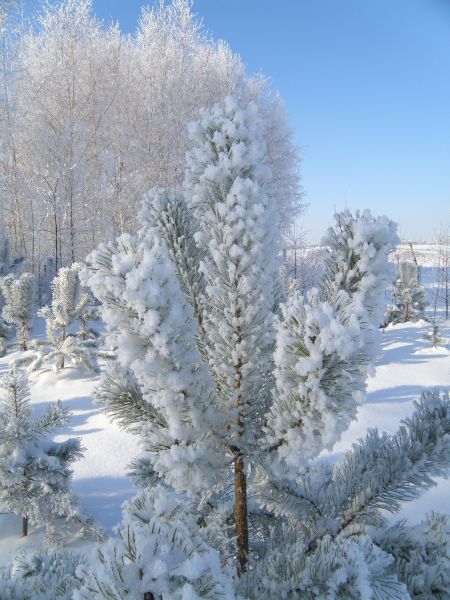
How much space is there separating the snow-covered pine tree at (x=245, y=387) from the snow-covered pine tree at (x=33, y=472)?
169 cm

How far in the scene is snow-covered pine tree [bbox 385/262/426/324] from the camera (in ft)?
37.2

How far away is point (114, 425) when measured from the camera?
429 cm

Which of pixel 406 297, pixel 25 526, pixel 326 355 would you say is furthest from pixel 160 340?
pixel 406 297

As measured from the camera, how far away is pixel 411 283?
11.4 metres

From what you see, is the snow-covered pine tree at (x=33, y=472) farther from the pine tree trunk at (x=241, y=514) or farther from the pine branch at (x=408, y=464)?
the pine branch at (x=408, y=464)

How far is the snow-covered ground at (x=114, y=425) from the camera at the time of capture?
2967 mm

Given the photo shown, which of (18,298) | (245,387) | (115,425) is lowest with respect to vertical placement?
(115,425)

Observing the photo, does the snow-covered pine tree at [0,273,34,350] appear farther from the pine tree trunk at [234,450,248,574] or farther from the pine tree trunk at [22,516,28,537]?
the pine tree trunk at [234,450,248,574]

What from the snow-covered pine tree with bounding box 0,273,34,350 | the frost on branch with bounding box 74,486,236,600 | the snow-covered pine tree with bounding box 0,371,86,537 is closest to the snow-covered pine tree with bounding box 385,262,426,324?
the snow-covered pine tree with bounding box 0,273,34,350

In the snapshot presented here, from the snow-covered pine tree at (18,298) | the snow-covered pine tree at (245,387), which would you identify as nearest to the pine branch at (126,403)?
the snow-covered pine tree at (245,387)

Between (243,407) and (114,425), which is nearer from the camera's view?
(243,407)

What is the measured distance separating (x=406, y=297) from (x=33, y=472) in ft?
36.1

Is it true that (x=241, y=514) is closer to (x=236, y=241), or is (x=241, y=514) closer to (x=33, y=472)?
(x=236, y=241)

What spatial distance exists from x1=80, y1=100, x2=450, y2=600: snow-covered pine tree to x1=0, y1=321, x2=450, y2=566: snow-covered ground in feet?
1.48
